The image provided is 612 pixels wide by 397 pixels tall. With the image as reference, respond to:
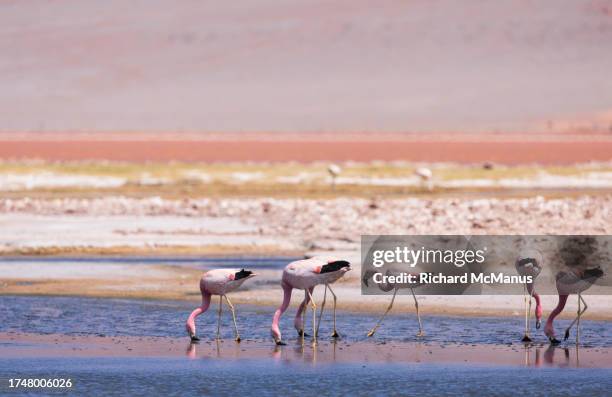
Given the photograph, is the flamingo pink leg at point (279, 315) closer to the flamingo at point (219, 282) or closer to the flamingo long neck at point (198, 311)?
the flamingo at point (219, 282)

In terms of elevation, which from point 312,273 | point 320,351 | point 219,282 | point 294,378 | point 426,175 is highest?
point 426,175

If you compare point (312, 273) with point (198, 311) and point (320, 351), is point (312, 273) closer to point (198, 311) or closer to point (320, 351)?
point (320, 351)

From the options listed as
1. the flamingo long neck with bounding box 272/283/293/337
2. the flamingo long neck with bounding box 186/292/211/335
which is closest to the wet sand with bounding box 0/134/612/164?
the flamingo long neck with bounding box 272/283/293/337

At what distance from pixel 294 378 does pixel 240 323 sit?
392cm

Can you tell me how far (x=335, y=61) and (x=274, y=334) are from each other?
123 m

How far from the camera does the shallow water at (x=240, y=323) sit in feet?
54.5

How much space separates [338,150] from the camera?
8694 centimetres

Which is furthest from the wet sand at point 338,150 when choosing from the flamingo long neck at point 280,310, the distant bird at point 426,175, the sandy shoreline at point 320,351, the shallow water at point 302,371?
the flamingo long neck at point 280,310

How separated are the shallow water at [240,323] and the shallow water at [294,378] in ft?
6.00

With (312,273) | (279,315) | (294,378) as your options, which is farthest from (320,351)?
(294,378)

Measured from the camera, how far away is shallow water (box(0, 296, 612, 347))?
54.5 feet

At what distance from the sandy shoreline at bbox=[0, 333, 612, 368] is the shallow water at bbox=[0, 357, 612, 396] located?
1.12 ft

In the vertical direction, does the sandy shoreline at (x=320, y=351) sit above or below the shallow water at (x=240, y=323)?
below

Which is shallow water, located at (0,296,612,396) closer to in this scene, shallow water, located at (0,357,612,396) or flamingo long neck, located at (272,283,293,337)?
shallow water, located at (0,357,612,396)
